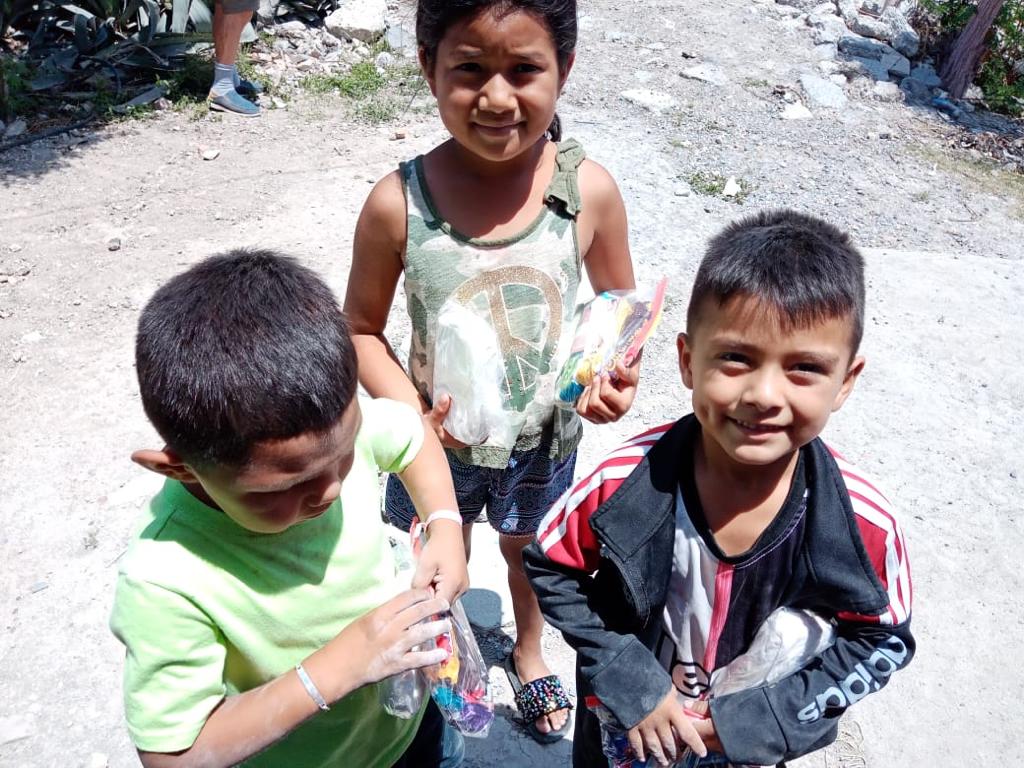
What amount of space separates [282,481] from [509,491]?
1107 millimetres

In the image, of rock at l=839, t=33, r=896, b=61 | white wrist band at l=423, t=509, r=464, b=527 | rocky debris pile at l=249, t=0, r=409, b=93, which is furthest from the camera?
rock at l=839, t=33, r=896, b=61

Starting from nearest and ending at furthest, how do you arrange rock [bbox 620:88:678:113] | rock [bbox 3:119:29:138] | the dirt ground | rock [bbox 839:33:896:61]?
the dirt ground → rock [bbox 3:119:29:138] → rock [bbox 620:88:678:113] → rock [bbox 839:33:896:61]

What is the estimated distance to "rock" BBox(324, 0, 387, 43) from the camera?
7.17 metres

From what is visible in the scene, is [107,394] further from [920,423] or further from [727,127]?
[727,127]

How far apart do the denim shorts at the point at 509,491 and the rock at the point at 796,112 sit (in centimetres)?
522

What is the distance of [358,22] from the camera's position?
7172 millimetres

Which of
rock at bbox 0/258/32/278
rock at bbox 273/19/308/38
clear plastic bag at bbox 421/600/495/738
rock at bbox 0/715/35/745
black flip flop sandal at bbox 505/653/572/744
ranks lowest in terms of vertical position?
rock at bbox 0/258/32/278

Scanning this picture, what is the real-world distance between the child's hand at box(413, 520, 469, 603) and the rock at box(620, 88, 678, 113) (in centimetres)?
551

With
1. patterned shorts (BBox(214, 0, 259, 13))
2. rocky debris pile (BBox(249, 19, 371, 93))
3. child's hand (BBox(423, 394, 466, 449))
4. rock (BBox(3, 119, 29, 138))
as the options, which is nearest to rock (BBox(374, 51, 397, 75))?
rocky debris pile (BBox(249, 19, 371, 93))

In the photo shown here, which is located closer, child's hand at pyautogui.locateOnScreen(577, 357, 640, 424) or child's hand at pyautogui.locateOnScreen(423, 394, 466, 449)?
child's hand at pyautogui.locateOnScreen(577, 357, 640, 424)

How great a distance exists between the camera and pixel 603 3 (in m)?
8.23

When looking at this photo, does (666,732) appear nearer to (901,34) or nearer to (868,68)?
(868,68)

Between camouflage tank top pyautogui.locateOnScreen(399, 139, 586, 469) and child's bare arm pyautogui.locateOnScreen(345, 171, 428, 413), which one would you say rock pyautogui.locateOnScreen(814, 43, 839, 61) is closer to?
camouflage tank top pyautogui.locateOnScreen(399, 139, 586, 469)

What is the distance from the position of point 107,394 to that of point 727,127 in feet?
15.6
